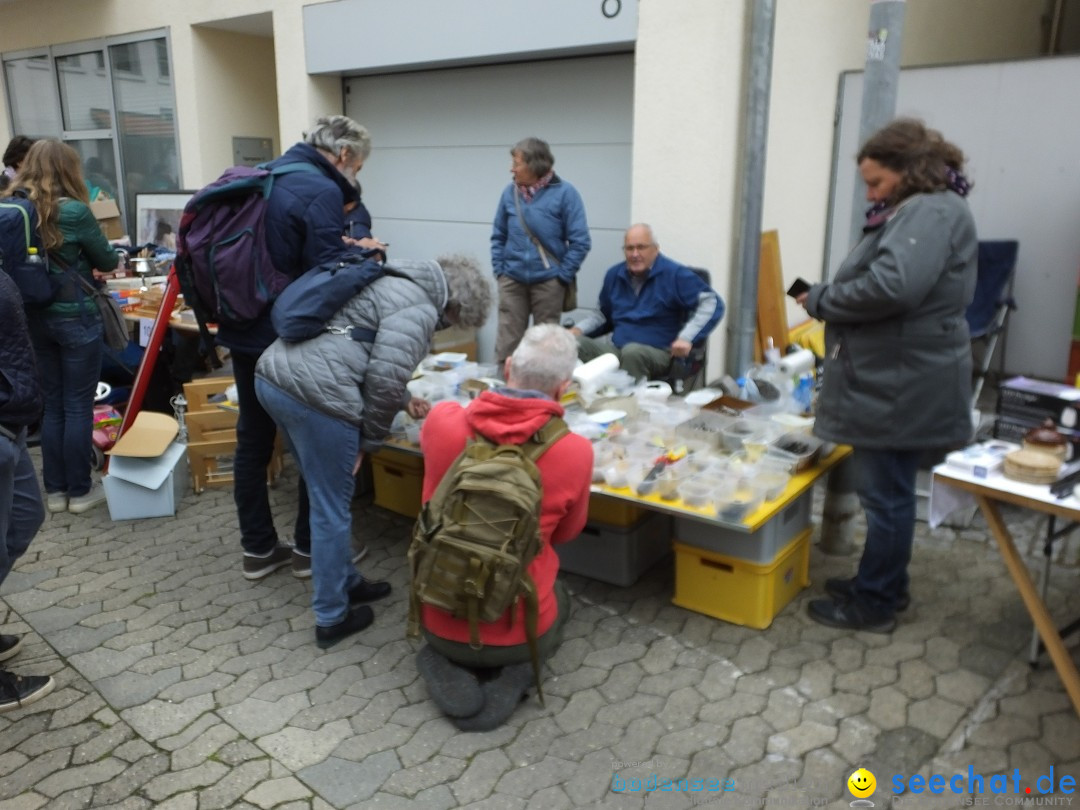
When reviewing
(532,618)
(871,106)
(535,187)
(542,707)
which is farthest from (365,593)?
(871,106)

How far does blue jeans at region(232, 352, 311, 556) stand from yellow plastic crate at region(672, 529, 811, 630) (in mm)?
1468

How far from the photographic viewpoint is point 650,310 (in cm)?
469

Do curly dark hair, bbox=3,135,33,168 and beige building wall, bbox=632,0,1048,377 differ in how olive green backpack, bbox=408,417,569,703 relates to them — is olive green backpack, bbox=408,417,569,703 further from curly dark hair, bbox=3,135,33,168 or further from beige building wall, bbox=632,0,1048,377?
curly dark hair, bbox=3,135,33,168

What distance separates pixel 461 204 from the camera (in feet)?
21.2

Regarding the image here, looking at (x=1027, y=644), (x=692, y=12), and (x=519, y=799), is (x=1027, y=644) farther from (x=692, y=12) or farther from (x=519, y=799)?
(x=692, y=12)

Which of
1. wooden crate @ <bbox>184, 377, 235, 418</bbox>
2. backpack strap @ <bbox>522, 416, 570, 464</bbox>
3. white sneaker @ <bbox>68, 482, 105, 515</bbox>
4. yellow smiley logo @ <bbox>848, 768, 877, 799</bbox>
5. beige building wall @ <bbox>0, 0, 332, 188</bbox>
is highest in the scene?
beige building wall @ <bbox>0, 0, 332, 188</bbox>

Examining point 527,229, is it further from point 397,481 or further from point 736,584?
point 736,584

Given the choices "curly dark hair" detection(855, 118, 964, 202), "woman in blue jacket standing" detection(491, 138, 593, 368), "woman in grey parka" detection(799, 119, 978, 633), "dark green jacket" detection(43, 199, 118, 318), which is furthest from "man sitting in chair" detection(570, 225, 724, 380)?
"dark green jacket" detection(43, 199, 118, 318)

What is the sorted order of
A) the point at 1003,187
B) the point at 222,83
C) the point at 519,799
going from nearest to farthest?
1. the point at 519,799
2. the point at 1003,187
3. the point at 222,83

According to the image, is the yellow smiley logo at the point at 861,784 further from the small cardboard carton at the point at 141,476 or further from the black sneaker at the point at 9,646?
the small cardboard carton at the point at 141,476

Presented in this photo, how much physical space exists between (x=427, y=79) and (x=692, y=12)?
233cm

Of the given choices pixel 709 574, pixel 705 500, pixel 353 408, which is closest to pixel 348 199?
pixel 353 408

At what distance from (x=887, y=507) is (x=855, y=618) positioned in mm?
435

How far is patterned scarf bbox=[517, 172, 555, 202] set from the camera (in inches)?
203
